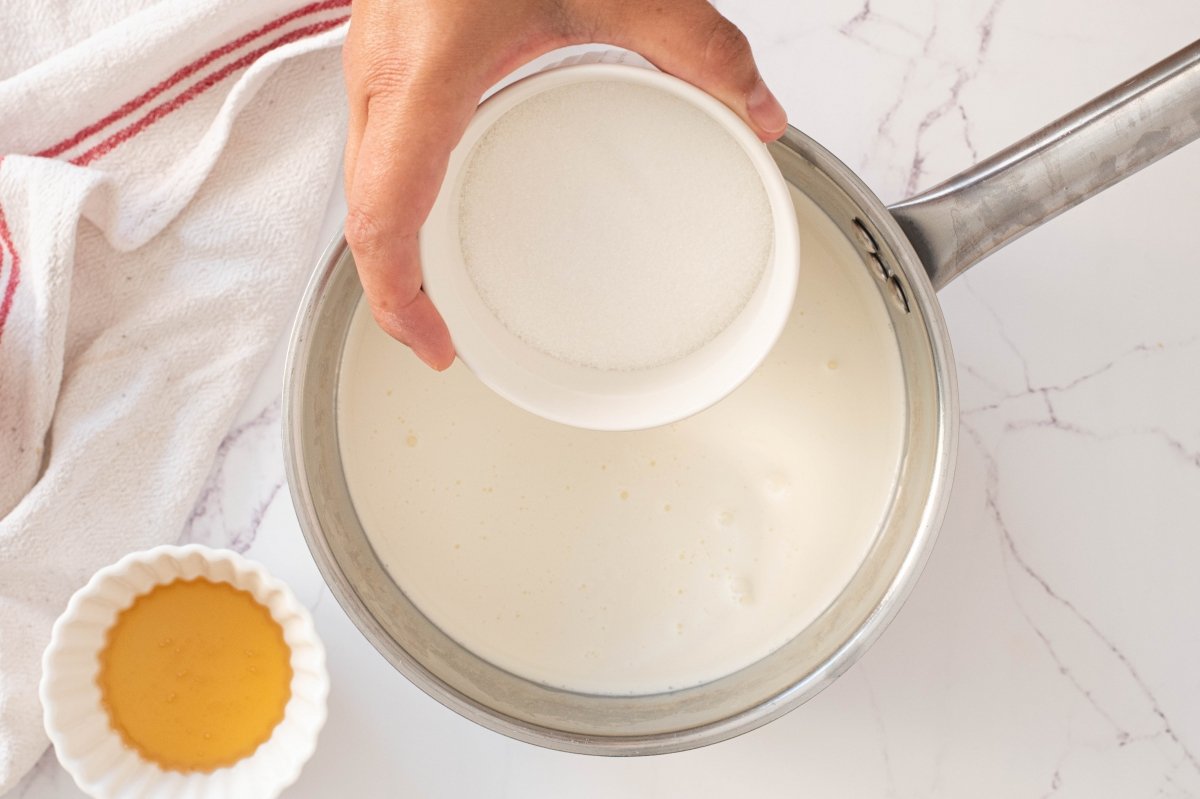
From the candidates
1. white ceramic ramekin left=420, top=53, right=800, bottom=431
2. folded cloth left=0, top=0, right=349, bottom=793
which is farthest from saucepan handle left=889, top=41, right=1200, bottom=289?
folded cloth left=0, top=0, right=349, bottom=793

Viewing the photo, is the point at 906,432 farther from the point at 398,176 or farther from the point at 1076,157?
the point at 398,176

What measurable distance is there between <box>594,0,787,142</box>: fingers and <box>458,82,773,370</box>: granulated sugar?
0.03 metres

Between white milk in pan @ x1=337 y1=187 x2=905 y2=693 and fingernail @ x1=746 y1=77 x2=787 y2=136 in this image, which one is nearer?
fingernail @ x1=746 y1=77 x2=787 y2=136

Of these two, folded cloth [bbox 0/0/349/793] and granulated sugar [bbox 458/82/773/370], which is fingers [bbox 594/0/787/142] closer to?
granulated sugar [bbox 458/82/773/370]

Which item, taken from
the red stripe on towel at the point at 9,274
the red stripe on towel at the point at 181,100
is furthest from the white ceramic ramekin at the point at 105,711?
the red stripe on towel at the point at 181,100

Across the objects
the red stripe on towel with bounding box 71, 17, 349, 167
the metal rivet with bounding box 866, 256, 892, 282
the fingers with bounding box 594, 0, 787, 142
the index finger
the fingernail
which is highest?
the fingers with bounding box 594, 0, 787, 142

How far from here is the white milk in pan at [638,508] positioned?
805 mm

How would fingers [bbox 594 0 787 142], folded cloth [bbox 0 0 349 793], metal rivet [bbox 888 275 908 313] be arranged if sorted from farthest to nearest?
folded cloth [bbox 0 0 349 793], metal rivet [bbox 888 275 908 313], fingers [bbox 594 0 787 142]

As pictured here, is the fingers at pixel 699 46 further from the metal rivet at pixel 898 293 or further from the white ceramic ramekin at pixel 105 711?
the white ceramic ramekin at pixel 105 711

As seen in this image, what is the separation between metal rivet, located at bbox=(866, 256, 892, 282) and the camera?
0.73 meters

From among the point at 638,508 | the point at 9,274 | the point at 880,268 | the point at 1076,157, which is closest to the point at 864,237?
the point at 880,268

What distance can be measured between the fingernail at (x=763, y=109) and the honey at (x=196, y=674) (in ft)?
1.67

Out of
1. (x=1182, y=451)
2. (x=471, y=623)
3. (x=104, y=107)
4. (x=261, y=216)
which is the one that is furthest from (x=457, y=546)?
(x=1182, y=451)

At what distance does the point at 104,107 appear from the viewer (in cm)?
85
